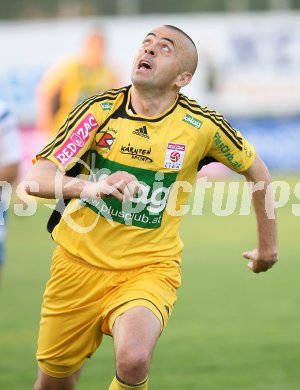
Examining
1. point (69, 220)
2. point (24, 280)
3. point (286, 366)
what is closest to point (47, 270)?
point (24, 280)

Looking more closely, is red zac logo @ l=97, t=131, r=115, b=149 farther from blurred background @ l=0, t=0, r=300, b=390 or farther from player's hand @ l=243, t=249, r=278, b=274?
blurred background @ l=0, t=0, r=300, b=390

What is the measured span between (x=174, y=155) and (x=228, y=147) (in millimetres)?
362

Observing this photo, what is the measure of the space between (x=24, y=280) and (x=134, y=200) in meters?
7.01

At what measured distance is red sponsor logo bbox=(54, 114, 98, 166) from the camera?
598cm

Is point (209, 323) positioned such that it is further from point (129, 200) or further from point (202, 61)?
point (202, 61)

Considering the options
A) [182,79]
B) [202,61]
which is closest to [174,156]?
[182,79]

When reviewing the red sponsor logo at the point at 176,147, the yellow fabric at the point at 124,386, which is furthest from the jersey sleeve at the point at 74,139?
the yellow fabric at the point at 124,386

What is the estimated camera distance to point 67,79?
23406 mm

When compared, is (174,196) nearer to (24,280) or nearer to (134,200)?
(134,200)

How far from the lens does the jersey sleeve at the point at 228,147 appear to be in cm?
626

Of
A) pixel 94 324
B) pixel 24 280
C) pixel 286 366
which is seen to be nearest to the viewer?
pixel 94 324

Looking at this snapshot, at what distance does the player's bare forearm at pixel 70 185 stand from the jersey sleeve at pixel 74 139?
6cm

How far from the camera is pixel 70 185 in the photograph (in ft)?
18.6

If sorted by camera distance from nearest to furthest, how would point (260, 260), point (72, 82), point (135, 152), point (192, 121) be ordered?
point (135, 152), point (192, 121), point (260, 260), point (72, 82)
